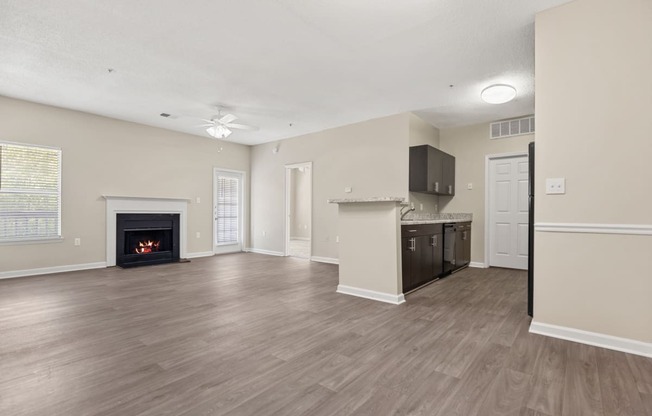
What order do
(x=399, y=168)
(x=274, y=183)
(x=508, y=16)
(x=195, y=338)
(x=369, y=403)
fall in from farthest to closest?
(x=274, y=183) → (x=399, y=168) → (x=508, y=16) → (x=195, y=338) → (x=369, y=403)

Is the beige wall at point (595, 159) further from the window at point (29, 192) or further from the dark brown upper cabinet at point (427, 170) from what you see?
the window at point (29, 192)

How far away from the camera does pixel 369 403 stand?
169 cm

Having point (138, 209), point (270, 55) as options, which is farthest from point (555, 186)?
point (138, 209)

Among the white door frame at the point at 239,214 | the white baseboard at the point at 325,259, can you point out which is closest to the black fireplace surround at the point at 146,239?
the white door frame at the point at 239,214

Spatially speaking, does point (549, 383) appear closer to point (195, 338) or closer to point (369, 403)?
point (369, 403)

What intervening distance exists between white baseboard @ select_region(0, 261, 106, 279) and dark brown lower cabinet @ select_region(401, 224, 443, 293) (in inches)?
213

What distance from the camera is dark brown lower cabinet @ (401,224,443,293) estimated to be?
3.78m

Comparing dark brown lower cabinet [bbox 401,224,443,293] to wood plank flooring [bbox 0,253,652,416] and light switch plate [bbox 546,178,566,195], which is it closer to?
wood plank flooring [bbox 0,253,652,416]

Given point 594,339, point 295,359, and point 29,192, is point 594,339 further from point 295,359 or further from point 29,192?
point 29,192

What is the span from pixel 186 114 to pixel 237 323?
13.8ft

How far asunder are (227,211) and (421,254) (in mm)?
5272

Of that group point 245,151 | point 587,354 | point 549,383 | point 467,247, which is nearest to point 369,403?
point 549,383

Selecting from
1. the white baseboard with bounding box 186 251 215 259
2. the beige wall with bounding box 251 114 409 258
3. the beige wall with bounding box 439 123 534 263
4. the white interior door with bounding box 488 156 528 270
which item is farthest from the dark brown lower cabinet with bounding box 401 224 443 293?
the white baseboard with bounding box 186 251 215 259

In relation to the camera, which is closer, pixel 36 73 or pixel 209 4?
pixel 209 4
